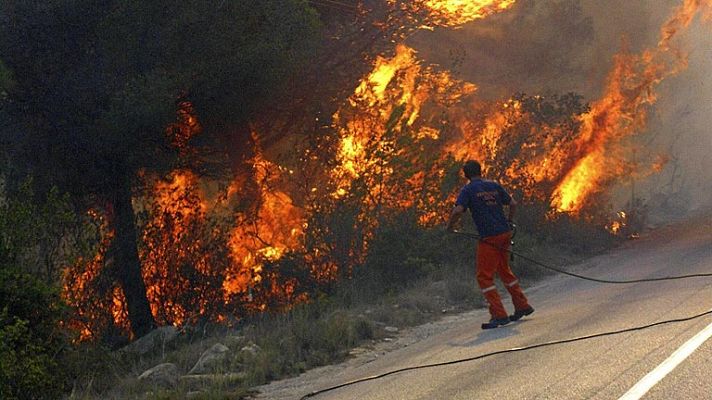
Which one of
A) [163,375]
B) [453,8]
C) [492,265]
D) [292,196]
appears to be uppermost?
[453,8]

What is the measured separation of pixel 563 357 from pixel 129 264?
11296mm

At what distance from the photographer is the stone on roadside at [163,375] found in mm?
11070

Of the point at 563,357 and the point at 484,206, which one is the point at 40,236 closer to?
the point at 484,206

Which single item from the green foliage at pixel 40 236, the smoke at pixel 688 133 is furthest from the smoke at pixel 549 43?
the green foliage at pixel 40 236

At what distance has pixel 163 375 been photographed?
11.3m

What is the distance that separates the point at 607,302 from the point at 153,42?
909 centimetres

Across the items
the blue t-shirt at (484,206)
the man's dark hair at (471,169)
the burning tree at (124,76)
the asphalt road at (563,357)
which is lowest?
the asphalt road at (563,357)

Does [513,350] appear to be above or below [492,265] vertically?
below

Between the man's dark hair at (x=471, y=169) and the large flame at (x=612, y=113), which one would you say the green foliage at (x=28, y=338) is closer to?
the man's dark hair at (x=471, y=169)

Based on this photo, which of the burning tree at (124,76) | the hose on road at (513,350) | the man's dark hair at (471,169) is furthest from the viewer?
the burning tree at (124,76)

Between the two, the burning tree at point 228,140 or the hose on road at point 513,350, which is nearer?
the hose on road at point 513,350

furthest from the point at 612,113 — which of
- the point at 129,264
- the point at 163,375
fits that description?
the point at 163,375

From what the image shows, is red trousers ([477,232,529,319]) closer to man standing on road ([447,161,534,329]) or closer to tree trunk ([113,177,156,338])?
man standing on road ([447,161,534,329])

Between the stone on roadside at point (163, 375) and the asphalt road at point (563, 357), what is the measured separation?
4.33 feet
